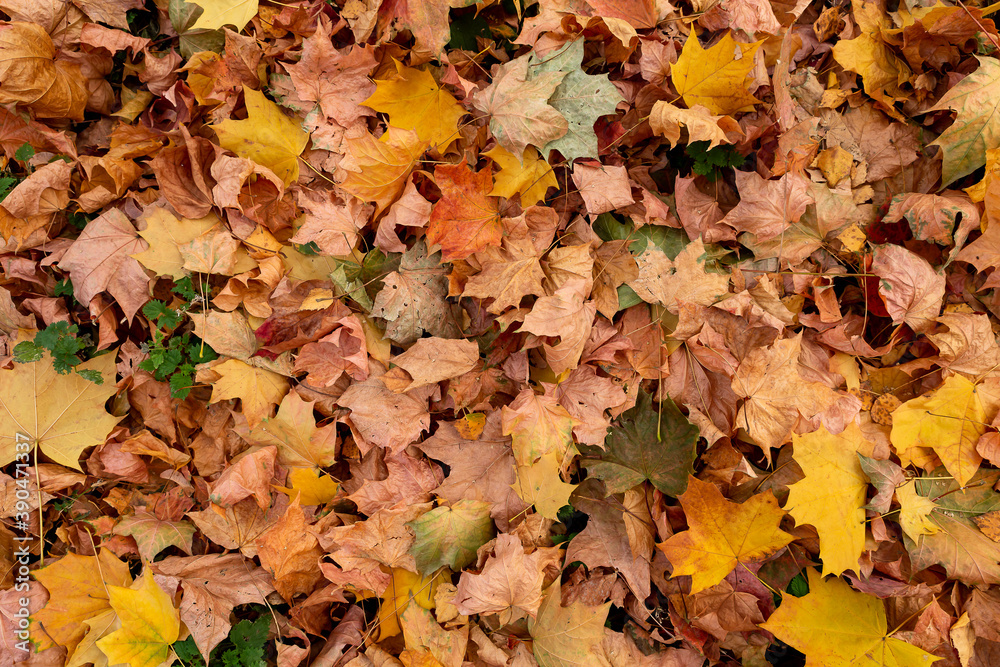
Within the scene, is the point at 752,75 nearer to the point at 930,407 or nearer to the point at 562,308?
the point at 562,308

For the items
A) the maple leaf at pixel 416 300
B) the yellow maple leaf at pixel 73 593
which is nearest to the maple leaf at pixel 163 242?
the maple leaf at pixel 416 300

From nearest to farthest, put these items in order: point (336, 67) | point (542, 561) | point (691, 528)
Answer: point (691, 528) < point (542, 561) < point (336, 67)

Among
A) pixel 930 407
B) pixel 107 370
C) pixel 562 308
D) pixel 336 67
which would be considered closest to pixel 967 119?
pixel 930 407

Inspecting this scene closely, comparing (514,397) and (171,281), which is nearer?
(514,397)

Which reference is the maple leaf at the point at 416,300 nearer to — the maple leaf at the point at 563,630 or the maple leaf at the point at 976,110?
the maple leaf at the point at 563,630

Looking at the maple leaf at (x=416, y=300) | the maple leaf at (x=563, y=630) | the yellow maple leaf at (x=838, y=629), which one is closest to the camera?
the yellow maple leaf at (x=838, y=629)

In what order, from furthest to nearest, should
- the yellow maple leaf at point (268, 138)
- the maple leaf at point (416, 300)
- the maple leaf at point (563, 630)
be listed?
the yellow maple leaf at point (268, 138) → the maple leaf at point (416, 300) → the maple leaf at point (563, 630)

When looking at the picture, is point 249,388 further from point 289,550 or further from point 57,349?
point 57,349
